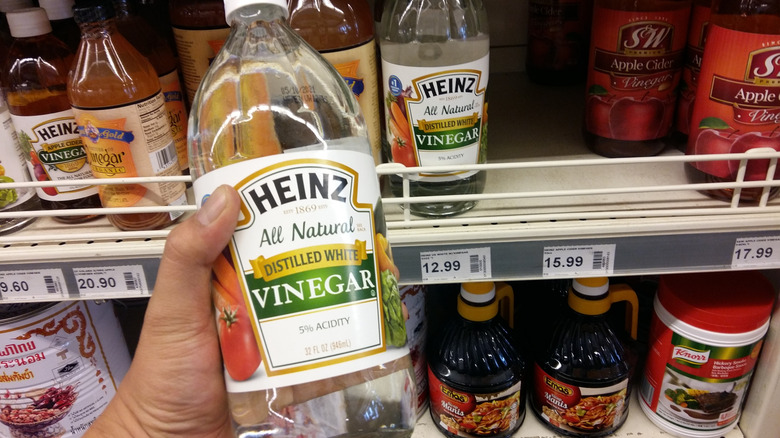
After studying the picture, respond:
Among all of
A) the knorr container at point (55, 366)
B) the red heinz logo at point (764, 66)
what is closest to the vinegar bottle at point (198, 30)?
the knorr container at point (55, 366)

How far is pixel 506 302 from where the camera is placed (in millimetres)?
1188

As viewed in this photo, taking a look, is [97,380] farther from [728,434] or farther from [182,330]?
[728,434]

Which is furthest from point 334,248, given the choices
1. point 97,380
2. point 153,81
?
point 97,380

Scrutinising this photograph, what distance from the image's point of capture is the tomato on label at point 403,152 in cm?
82

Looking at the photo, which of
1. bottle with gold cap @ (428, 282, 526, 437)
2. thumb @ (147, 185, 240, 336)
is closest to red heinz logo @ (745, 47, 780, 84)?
bottle with gold cap @ (428, 282, 526, 437)

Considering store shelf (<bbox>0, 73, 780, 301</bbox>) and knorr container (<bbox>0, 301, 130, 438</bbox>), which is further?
knorr container (<bbox>0, 301, 130, 438</bbox>)

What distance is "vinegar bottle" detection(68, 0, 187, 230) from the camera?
→ 0.77m

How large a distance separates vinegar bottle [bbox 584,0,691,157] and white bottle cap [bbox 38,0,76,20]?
0.77 m

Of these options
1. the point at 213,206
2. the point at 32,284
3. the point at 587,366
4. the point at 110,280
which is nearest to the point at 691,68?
the point at 587,366

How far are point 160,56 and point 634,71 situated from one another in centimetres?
71

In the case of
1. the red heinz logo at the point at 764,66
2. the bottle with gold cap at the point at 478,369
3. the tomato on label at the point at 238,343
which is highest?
the red heinz logo at the point at 764,66

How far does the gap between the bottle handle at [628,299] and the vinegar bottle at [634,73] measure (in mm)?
277

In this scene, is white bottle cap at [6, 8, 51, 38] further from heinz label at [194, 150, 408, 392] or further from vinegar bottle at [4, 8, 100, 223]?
heinz label at [194, 150, 408, 392]

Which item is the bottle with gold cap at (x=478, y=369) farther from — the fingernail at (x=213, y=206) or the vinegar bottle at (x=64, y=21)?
the vinegar bottle at (x=64, y=21)
